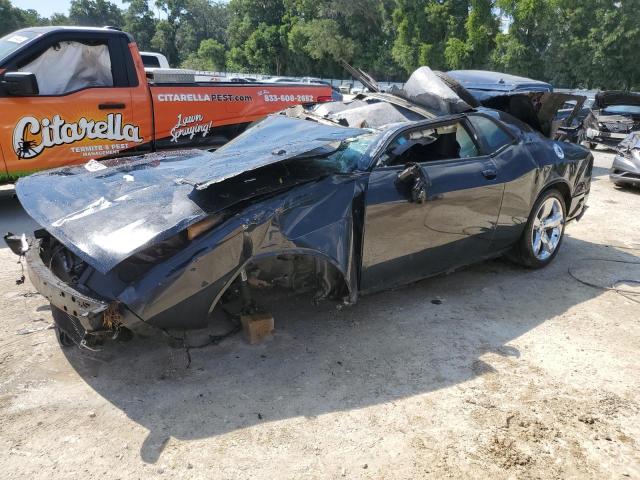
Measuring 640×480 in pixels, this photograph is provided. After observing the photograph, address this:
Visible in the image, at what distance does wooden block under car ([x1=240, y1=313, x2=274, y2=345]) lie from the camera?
3502 mm

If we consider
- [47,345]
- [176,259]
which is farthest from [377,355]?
[47,345]

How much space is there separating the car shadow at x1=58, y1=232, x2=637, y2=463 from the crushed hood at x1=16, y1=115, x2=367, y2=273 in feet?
2.84

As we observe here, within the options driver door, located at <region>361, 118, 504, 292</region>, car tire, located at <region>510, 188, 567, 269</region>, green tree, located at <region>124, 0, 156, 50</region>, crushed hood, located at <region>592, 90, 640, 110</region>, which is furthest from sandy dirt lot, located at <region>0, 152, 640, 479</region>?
green tree, located at <region>124, 0, 156, 50</region>

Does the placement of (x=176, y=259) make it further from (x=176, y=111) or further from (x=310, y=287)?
(x=176, y=111)

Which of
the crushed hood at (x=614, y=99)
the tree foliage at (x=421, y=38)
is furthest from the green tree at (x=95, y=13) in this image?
the crushed hood at (x=614, y=99)

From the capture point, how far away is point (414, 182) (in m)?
3.67

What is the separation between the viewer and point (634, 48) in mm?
23469

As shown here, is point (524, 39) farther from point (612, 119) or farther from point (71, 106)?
point (71, 106)

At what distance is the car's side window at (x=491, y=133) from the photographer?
4457 mm

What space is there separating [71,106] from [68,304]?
4.07 meters

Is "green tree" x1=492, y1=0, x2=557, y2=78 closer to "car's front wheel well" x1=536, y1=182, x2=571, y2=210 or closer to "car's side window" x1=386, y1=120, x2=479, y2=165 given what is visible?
"car's front wheel well" x1=536, y1=182, x2=571, y2=210

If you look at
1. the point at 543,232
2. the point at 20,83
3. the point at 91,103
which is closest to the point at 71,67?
the point at 91,103

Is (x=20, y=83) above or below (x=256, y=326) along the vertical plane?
above

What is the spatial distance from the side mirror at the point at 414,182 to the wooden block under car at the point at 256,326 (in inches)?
50.4
